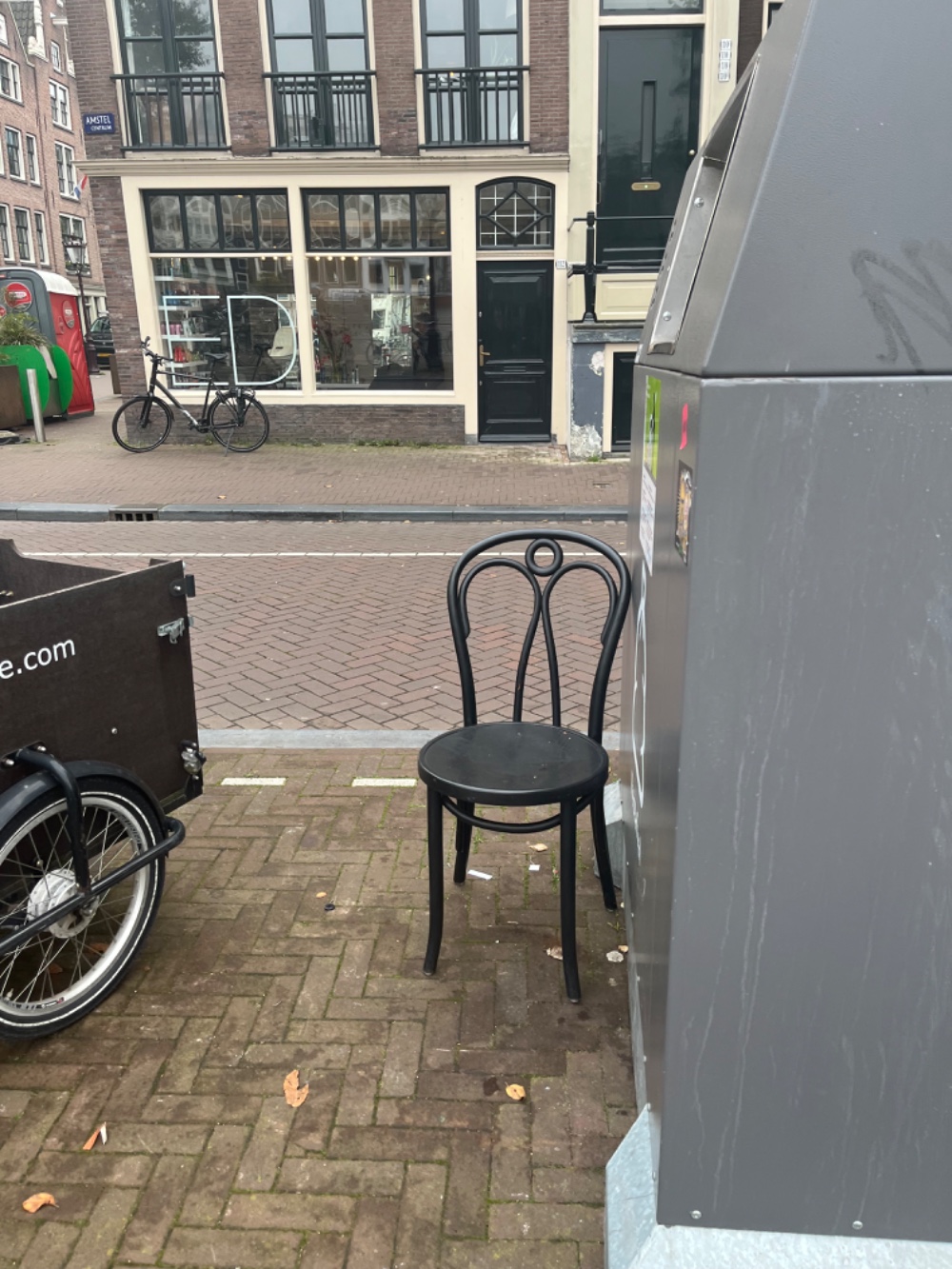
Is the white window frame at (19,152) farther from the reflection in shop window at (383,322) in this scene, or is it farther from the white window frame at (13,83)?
the reflection in shop window at (383,322)

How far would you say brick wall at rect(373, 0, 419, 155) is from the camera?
12.8 meters

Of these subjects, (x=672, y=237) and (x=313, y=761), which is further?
(x=313, y=761)

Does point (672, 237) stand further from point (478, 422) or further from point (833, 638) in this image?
point (478, 422)

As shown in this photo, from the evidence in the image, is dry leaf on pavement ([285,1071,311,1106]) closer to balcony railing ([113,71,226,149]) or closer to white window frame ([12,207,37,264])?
balcony railing ([113,71,226,149])

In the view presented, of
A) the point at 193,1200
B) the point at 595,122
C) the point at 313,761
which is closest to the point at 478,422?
the point at 595,122

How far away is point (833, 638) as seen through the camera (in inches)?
57.1

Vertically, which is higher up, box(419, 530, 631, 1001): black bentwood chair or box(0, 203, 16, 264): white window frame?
box(0, 203, 16, 264): white window frame

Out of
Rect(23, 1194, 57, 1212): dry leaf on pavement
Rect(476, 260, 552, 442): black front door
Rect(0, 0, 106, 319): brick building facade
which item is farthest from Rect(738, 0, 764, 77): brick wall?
Rect(0, 0, 106, 319): brick building facade

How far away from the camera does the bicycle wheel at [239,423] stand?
13.7 metres

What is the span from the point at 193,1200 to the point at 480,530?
7676mm

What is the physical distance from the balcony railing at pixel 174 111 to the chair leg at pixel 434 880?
13.4 meters

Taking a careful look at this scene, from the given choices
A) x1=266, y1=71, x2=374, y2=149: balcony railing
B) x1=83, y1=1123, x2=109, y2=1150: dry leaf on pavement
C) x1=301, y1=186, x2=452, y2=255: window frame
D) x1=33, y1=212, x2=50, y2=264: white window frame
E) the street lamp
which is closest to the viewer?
x1=83, y1=1123, x2=109, y2=1150: dry leaf on pavement

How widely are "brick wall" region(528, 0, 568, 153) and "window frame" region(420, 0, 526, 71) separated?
194mm

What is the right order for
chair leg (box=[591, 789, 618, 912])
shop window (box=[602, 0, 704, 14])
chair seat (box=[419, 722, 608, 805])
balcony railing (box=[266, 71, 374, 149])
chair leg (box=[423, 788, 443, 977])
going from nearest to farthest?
1. chair seat (box=[419, 722, 608, 805])
2. chair leg (box=[423, 788, 443, 977])
3. chair leg (box=[591, 789, 618, 912])
4. shop window (box=[602, 0, 704, 14])
5. balcony railing (box=[266, 71, 374, 149])
